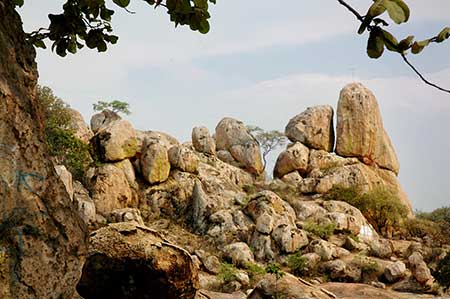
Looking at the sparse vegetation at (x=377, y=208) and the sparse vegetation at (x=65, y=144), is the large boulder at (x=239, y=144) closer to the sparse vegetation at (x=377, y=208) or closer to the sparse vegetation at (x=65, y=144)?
the sparse vegetation at (x=377, y=208)

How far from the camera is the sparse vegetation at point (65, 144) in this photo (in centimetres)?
2361

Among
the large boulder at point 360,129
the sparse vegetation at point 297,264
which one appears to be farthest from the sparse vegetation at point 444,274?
the large boulder at point 360,129

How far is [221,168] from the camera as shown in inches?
1153

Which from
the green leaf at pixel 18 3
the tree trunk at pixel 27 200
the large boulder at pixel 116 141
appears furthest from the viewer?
the large boulder at pixel 116 141

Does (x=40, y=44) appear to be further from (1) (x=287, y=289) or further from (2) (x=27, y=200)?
(1) (x=287, y=289)

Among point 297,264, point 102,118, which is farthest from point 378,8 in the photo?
point 102,118

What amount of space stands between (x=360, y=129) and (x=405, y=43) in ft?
108

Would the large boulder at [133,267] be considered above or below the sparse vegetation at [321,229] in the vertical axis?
above

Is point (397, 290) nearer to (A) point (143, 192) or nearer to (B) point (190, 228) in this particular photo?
(B) point (190, 228)

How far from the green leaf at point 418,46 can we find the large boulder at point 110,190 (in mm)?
21514

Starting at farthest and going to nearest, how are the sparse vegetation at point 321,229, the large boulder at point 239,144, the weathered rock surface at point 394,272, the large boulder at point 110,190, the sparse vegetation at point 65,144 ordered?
the large boulder at point 239,144, the sparse vegetation at point 65,144, the sparse vegetation at point 321,229, the large boulder at point 110,190, the weathered rock surface at point 394,272

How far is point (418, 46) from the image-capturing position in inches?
76.0

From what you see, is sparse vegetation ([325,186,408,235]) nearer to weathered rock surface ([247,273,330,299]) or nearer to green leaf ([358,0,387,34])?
weathered rock surface ([247,273,330,299])

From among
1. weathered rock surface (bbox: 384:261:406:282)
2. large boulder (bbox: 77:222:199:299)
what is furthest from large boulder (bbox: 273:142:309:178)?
large boulder (bbox: 77:222:199:299)
